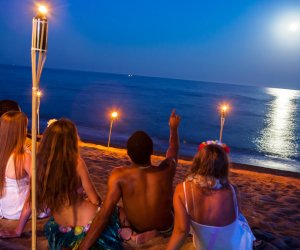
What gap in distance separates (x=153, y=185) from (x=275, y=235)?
7.74ft

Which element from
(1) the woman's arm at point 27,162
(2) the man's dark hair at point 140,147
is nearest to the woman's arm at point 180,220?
(2) the man's dark hair at point 140,147

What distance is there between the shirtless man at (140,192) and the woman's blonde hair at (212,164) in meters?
0.46

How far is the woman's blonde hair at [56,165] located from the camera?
9.20 feet

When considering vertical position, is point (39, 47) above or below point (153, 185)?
above

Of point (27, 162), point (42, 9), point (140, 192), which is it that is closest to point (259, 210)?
point (140, 192)

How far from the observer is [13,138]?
332cm

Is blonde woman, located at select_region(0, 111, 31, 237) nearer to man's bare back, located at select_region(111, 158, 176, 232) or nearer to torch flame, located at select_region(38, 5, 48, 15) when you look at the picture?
man's bare back, located at select_region(111, 158, 176, 232)

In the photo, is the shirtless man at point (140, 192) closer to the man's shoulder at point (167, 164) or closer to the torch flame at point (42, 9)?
the man's shoulder at point (167, 164)

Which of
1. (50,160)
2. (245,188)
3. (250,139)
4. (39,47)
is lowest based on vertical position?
(250,139)

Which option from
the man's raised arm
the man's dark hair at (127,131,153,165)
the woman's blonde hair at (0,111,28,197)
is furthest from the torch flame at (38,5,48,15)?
the man's raised arm

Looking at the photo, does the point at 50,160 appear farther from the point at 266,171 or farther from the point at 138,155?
the point at 266,171

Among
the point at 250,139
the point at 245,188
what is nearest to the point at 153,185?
the point at 245,188

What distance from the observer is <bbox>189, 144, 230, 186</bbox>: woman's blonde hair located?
101 inches

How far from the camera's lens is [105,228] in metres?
2.82
